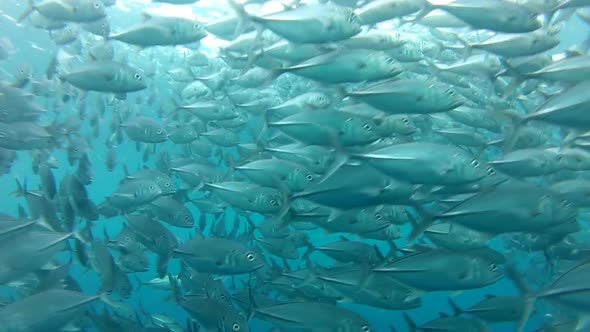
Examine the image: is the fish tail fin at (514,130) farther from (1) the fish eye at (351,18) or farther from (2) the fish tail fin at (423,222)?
(1) the fish eye at (351,18)

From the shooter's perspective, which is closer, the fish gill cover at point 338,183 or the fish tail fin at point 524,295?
the fish tail fin at point 524,295

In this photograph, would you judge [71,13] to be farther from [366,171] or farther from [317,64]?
[366,171]

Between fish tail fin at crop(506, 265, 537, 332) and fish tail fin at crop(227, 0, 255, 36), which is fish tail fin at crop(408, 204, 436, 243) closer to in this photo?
fish tail fin at crop(506, 265, 537, 332)

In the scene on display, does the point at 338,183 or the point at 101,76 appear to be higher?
the point at 101,76

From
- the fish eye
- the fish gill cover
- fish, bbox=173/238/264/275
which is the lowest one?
fish, bbox=173/238/264/275

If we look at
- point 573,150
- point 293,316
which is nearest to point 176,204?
point 293,316

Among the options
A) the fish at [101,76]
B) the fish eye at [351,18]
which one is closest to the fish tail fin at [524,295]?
the fish eye at [351,18]

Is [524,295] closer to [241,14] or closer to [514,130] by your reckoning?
[514,130]

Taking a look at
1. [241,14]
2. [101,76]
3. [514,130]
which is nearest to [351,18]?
[241,14]

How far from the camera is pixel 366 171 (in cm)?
445

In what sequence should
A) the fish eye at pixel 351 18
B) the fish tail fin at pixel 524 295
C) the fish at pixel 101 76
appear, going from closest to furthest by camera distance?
the fish tail fin at pixel 524 295
the fish eye at pixel 351 18
the fish at pixel 101 76

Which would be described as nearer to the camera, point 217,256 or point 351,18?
point 351,18

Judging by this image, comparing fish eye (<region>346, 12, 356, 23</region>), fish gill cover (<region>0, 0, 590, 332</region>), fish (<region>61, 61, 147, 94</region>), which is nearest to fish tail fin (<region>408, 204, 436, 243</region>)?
fish gill cover (<region>0, 0, 590, 332</region>)

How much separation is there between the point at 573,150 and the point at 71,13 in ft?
20.9
